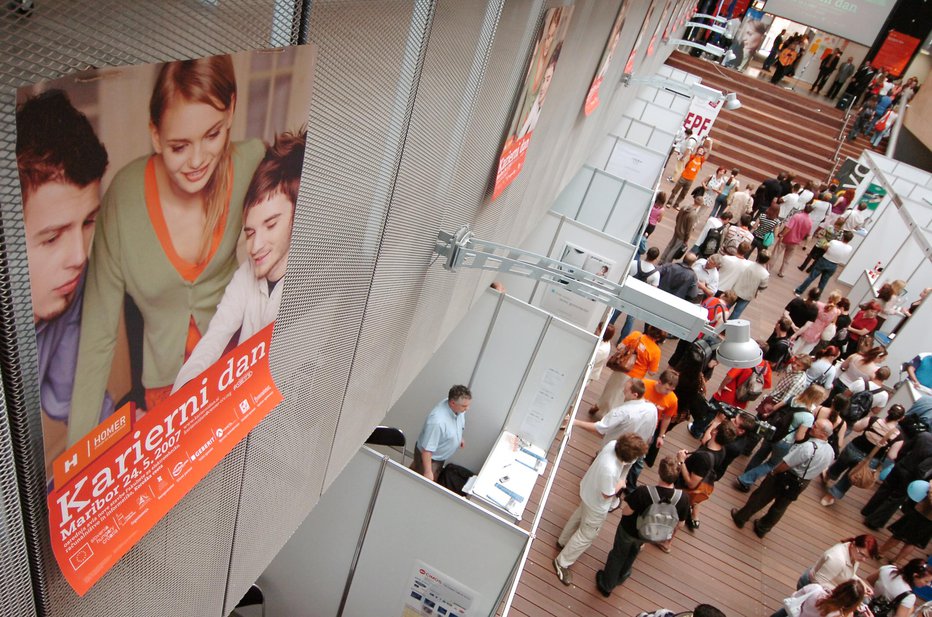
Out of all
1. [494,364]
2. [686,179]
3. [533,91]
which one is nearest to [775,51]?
[686,179]

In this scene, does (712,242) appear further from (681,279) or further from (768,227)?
(681,279)

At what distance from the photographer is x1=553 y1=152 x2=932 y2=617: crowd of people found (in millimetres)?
4992

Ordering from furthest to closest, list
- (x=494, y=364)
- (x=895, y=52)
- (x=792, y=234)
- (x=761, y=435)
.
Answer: (x=895, y=52)
(x=792, y=234)
(x=761, y=435)
(x=494, y=364)

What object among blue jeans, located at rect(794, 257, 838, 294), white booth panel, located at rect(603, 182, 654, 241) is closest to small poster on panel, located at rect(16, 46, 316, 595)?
white booth panel, located at rect(603, 182, 654, 241)

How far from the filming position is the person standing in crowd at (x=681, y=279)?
7.60 meters

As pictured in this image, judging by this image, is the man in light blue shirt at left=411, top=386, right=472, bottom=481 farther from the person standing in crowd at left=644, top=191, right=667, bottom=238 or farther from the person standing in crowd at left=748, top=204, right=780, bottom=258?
the person standing in crowd at left=748, top=204, right=780, bottom=258

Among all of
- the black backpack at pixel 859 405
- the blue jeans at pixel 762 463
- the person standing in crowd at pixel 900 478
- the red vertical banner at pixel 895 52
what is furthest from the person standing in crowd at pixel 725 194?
the red vertical banner at pixel 895 52

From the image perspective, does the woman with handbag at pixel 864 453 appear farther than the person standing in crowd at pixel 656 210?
No

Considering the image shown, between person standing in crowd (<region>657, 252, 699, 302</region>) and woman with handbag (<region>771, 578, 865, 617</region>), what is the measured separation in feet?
11.4

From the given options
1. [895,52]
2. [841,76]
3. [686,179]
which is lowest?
[686,179]

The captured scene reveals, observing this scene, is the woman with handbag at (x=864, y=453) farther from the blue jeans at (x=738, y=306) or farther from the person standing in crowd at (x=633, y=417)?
the person standing in crowd at (x=633, y=417)

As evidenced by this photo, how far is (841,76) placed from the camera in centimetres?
2098

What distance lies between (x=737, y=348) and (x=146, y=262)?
2.45 m

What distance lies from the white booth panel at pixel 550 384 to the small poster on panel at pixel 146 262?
410 cm
